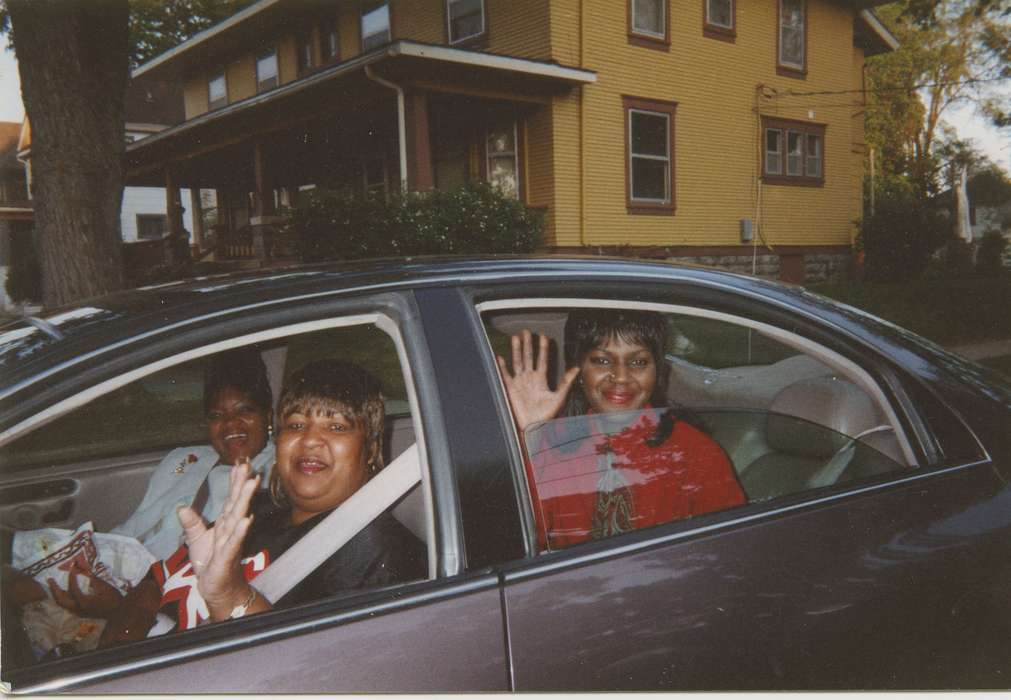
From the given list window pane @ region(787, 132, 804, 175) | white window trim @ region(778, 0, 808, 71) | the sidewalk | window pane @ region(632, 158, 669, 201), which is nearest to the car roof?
the sidewalk

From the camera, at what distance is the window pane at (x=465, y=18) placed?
49.1 feet

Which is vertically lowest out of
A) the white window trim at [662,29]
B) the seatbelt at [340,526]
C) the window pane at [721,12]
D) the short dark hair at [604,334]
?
the seatbelt at [340,526]

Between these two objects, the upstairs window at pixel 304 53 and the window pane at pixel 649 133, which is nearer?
the window pane at pixel 649 133

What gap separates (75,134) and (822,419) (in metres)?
5.80

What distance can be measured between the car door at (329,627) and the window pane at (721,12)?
1624cm

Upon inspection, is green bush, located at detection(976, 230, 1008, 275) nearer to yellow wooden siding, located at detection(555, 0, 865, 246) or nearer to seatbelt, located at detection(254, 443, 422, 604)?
yellow wooden siding, located at detection(555, 0, 865, 246)

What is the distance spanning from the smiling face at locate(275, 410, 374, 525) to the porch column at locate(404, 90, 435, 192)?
35.6ft

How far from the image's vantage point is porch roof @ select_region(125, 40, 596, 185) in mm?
12055

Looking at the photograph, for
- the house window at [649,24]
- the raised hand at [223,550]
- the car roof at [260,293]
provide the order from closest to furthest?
1. the car roof at [260,293]
2. the raised hand at [223,550]
3. the house window at [649,24]

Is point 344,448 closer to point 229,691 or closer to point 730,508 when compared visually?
point 229,691

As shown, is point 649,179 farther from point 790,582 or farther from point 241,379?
point 790,582

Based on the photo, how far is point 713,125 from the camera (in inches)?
638

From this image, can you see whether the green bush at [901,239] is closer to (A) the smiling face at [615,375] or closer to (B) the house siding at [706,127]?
(B) the house siding at [706,127]

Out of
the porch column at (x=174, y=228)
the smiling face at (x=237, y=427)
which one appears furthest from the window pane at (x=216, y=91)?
the smiling face at (x=237, y=427)
